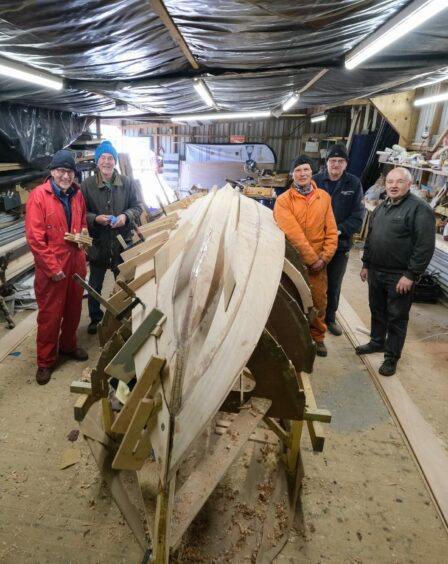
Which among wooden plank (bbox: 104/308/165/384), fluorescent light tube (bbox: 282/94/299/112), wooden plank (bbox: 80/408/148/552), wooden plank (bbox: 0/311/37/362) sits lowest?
wooden plank (bbox: 0/311/37/362)

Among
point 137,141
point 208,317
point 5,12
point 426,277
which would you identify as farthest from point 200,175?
point 208,317

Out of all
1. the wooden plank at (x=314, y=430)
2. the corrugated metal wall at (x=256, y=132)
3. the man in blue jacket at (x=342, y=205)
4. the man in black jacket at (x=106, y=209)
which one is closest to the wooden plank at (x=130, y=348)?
the wooden plank at (x=314, y=430)

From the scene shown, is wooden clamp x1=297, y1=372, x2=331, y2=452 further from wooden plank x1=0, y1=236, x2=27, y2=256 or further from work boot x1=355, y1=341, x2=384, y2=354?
wooden plank x1=0, y1=236, x2=27, y2=256

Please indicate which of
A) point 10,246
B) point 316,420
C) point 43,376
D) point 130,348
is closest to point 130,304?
point 130,348

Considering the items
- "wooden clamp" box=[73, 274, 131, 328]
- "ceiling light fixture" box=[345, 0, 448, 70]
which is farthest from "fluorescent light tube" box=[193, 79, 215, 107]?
"wooden clamp" box=[73, 274, 131, 328]

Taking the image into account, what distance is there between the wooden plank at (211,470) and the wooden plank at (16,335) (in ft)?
9.24

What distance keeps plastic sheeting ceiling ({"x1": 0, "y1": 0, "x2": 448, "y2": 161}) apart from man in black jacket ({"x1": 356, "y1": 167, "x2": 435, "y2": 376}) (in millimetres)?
1192

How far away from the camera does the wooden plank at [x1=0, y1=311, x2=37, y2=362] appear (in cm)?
346

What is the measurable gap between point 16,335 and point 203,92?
12.7 ft

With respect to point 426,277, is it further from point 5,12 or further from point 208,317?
point 5,12

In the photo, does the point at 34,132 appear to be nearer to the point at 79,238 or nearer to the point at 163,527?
the point at 79,238

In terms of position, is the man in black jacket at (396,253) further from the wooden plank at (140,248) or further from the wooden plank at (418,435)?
the wooden plank at (140,248)

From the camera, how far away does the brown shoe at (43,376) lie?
3.03 meters

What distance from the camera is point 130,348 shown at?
4.51 feet
